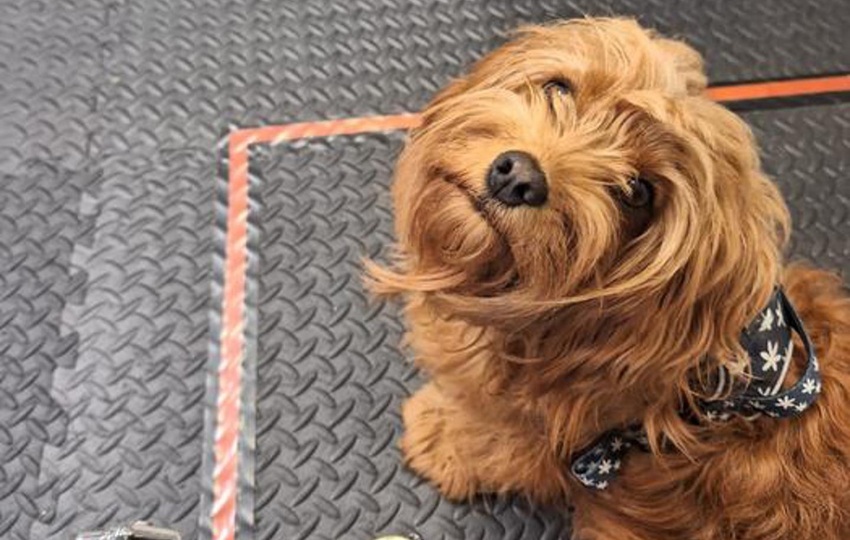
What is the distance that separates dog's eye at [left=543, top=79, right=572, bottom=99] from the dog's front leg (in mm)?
419

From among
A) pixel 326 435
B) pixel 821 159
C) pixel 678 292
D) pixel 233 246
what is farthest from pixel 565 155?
pixel 821 159

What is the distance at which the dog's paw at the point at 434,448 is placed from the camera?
1.44 m

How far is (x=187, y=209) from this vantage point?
66.4 inches

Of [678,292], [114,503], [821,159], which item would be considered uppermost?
[821,159]

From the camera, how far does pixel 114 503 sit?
1441 millimetres

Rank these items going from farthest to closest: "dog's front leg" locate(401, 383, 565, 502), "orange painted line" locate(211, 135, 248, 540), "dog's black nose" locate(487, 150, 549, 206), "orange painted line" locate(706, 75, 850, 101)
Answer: "orange painted line" locate(706, 75, 850, 101) < "orange painted line" locate(211, 135, 248, 540) < "dog's front leg" locate(401, 383, 565, 502) < "dog's black nose" locate(487, 150, 549, 206)

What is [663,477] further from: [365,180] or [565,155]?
[365,180]

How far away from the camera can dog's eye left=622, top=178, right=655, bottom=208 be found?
93 centimetres

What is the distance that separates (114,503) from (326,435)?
32 cm

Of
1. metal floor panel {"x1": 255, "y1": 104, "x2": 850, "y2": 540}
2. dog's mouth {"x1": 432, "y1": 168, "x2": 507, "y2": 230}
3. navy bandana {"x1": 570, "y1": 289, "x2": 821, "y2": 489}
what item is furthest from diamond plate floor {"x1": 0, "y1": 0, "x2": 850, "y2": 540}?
dog's mouth {"x1": 432, "y1": 168, "x2": 507, "y2": 230}

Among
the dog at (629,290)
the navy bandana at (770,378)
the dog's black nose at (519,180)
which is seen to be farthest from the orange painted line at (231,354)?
the dog's black nose at (519,180)

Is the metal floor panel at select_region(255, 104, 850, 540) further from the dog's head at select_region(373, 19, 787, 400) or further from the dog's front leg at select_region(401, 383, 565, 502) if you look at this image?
the dog's head at select_region(373, 19, 787, 400)

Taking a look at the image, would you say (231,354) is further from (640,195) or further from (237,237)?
(640,195)

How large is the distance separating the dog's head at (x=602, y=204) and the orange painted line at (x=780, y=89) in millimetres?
877
